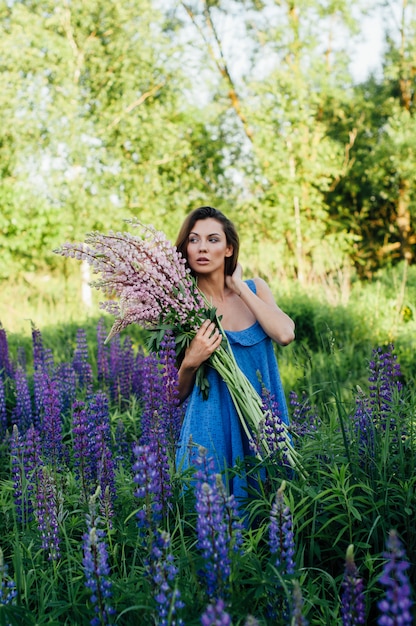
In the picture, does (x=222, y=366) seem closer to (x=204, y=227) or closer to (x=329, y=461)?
(x=329, y=461)

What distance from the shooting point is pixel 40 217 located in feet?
53.7

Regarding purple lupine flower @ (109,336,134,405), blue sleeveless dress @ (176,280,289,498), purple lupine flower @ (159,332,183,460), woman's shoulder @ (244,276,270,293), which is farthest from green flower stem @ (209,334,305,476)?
purple lupine flower @ (109,336,134,405)

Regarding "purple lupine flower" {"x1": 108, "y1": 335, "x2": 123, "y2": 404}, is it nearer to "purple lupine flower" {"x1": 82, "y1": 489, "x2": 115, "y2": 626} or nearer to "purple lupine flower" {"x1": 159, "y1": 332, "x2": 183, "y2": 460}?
"purple lupine flower" {"x1": 159, "y1": 332, "x2": 183, "y2": 460}

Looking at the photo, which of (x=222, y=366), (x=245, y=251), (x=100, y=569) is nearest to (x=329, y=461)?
(x=222, y=366)

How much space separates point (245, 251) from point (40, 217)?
5.49 m

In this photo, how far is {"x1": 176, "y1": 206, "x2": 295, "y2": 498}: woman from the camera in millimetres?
2895

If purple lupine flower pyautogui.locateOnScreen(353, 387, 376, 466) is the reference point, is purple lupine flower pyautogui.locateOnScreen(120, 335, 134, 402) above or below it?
above

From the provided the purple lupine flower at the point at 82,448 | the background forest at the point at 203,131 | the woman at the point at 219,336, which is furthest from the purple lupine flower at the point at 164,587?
the background forest at the point at 203,131

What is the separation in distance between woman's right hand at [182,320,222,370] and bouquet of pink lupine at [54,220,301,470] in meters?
0.07

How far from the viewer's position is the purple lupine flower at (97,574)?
1602 millimetres

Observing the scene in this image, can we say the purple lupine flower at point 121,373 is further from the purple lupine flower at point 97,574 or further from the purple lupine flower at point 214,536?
the purple lupine flower at point 214,536

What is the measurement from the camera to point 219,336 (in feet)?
8.95

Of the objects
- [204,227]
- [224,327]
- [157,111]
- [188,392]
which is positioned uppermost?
[157,111]

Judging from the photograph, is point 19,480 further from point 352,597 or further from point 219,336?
point 352,597
